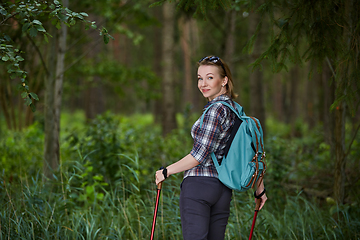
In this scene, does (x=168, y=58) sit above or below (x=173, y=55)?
below

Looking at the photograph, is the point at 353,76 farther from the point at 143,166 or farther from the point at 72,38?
the point at 72,38

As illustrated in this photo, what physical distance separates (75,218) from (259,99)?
8039 mm

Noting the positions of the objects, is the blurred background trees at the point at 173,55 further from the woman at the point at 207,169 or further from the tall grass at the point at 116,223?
the woman at the point at 207,169

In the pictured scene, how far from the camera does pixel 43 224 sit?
331cm

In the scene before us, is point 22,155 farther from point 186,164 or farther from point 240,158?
point 240,158

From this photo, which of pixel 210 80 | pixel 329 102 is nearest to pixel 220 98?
pixel 210 80

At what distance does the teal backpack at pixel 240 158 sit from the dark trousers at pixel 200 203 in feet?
0.36

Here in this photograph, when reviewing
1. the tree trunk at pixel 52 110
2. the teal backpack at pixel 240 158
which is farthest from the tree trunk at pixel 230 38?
the teal backpack at pixel 240 158

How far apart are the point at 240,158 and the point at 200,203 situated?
41 cm

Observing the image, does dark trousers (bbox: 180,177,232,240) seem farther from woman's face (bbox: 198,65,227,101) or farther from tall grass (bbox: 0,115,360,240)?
tall grass (bbox: 0,115,360,240)

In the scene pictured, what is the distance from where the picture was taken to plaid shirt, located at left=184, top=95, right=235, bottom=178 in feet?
7.06

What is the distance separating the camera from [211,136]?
7.06ft

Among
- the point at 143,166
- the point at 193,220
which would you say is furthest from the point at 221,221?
the point at 143,166

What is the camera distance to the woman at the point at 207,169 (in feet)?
7.10
